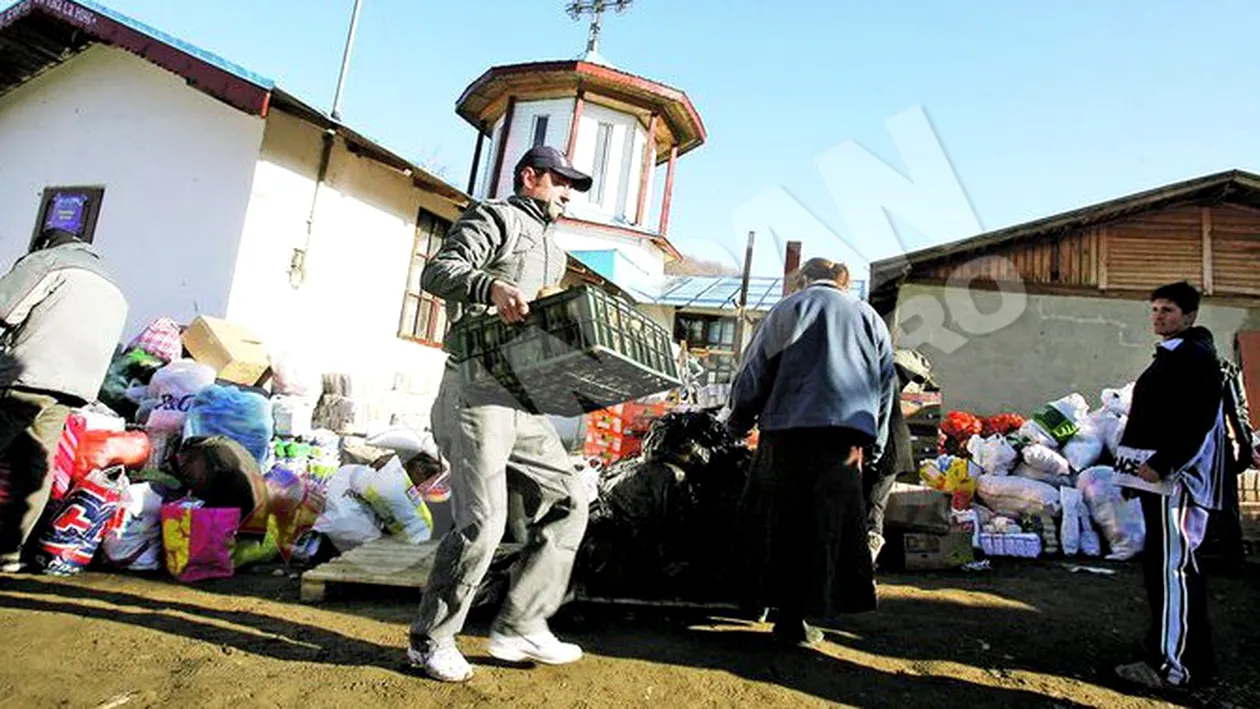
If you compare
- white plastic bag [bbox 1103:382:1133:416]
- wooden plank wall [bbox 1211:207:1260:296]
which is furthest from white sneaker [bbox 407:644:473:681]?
wooden plank wall [bbox 1211:207:1260:296]

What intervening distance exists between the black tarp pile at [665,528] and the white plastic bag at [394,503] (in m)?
1.36

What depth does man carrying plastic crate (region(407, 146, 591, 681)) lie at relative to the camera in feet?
7.16

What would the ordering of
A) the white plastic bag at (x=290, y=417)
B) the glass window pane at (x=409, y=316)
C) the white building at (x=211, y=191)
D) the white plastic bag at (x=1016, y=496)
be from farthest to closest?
1. the glass window pane at (x=409, y=316)
2. the white building at (x=211, y=191)
3. the white plastic bag at (x=290, y=417)
4. the white plastic bag at (x=1016, y=496)

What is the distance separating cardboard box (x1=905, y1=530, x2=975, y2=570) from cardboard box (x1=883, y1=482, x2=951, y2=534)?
0.08 metres

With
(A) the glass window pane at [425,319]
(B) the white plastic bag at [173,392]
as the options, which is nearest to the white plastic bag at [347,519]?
(B) the white plastic bag at [173,392]

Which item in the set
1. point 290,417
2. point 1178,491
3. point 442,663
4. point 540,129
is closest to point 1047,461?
point 1178,491

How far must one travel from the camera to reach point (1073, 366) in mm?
9531

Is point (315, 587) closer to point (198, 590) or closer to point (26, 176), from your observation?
point (198, 590)

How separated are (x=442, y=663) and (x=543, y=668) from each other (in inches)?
15.2

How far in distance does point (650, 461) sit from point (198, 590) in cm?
232

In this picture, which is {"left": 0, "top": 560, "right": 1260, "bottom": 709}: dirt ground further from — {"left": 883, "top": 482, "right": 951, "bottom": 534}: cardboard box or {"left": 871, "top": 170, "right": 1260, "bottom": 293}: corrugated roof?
{"left": 871, "top": 170, "right": 1260, "bottom": 293}: corrugated roof

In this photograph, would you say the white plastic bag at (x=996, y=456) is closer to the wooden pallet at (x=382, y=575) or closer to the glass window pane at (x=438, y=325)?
the wooden pallet at (x=382, y=575)

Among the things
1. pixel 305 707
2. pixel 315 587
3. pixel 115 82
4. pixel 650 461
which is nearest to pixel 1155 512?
pixel 650 461

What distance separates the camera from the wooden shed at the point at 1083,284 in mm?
9445
